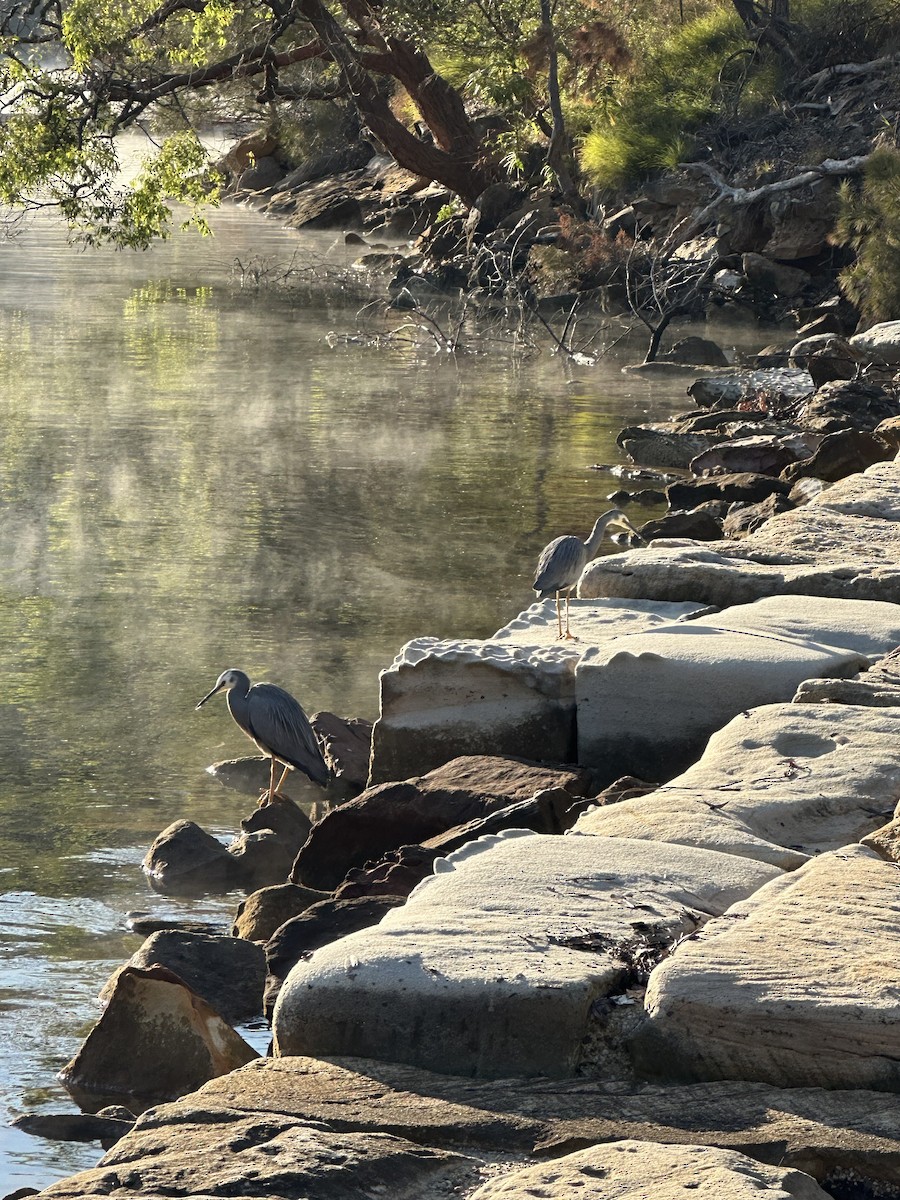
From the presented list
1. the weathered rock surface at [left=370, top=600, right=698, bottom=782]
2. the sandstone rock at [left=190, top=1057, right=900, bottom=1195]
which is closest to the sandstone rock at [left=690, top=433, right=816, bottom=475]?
the weathered rock surface at [left=370, top=600, right=698, bottom=782]

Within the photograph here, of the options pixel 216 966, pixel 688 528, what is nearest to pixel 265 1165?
pixel 216 966

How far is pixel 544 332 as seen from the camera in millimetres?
24312

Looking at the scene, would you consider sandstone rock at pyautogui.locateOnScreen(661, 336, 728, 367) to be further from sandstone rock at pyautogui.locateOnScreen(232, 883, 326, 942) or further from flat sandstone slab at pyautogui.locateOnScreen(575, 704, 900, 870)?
sandstone rock at pyautogui.locateOnScreen(232, 883, 326, 942)

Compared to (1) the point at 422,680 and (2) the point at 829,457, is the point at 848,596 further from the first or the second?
(2) the point at 829,457

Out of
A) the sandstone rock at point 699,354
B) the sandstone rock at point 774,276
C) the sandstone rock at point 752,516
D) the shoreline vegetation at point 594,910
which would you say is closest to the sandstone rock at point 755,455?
the shoreline vegetation at point 594,910

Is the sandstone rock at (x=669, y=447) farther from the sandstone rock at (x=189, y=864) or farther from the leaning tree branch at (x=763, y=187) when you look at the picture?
the leaning tree branch at (x=763, y=187)

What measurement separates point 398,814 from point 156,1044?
1.62m

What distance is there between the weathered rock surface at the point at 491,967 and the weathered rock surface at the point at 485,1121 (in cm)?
8

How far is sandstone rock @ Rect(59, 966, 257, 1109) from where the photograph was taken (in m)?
4.43

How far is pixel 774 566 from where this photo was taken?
823 cm

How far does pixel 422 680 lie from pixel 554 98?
21588 millimetres

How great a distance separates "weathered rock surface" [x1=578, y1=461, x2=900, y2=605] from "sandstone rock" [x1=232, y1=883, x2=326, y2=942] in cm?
301

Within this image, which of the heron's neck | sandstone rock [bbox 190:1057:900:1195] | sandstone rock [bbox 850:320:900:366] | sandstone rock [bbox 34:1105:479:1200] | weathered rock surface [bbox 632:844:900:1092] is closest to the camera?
sandstone rock [bbox 34:1105:479:1200]

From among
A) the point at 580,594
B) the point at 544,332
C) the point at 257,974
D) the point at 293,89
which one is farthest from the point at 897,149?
the point at 257,974
